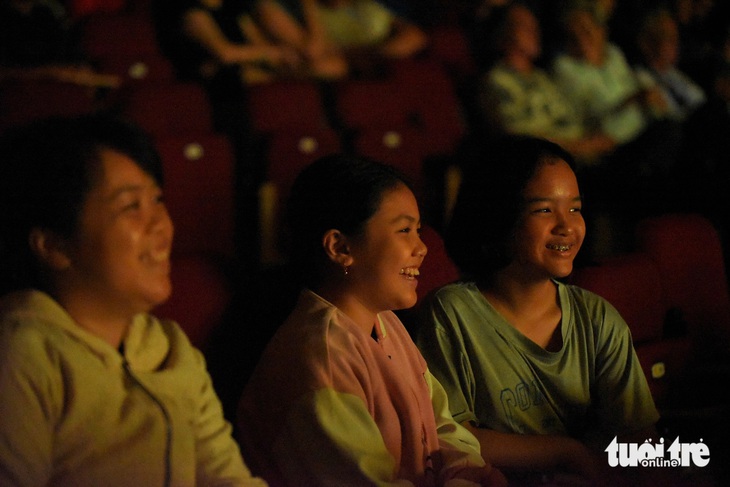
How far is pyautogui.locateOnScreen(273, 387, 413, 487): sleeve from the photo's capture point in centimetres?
65

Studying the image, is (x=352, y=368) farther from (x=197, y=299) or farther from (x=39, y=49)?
(x=39, y=49)

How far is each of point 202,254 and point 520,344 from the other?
1.22ft

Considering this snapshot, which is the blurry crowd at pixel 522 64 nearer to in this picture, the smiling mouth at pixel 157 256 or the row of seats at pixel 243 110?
the row of seats at pixel 243 110

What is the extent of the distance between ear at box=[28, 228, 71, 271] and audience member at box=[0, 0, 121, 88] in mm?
1091

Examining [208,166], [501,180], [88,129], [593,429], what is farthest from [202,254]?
[208,166]

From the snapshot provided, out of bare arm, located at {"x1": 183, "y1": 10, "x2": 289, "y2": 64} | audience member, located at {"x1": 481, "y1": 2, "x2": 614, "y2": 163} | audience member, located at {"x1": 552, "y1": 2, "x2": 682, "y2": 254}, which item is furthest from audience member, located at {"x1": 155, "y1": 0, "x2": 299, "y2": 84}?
audience member, located at {"x1": 552, "y1": 2, "x2": 682, "y2": 254}

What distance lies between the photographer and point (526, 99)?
1.94 m

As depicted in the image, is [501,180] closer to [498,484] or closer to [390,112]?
[498,484]

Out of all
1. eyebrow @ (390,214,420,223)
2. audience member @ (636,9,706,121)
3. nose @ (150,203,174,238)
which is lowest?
nose @ (150,203,174,238)

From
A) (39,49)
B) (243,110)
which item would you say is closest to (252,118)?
(243,110)

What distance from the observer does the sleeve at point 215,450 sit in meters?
0.67

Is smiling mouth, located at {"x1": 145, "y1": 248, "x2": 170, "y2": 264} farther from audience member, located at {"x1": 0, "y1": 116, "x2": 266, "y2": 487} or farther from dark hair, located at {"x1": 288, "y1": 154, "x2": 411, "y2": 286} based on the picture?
dark hair, located at {"x1": 288, "y1": 154, "x2": 411, "y2": 286}

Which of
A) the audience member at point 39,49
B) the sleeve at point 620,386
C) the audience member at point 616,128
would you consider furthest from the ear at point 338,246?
the audience member at point 39,49

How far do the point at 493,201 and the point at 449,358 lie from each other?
19 cm
